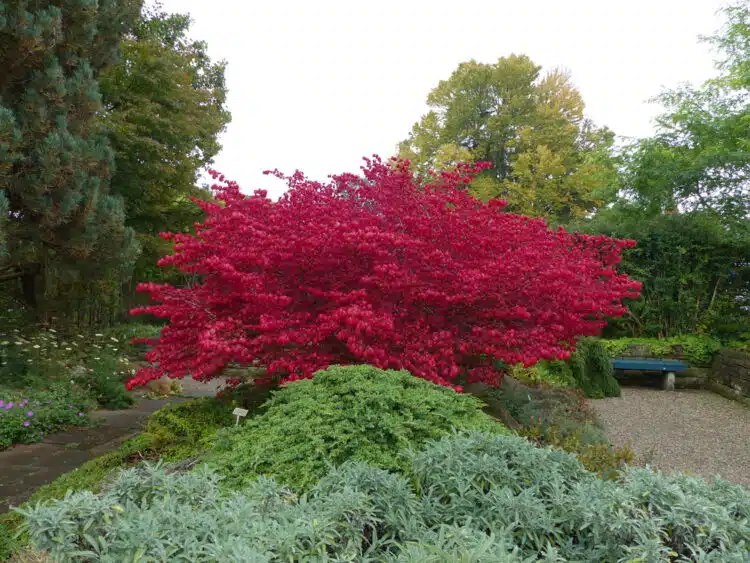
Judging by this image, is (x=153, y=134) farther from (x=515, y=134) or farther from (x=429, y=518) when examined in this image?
(x=515, y=134)

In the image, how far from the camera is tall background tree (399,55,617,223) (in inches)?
695

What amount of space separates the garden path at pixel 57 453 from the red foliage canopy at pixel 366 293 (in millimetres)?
1097

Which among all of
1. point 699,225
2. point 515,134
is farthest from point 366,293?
point 515,134

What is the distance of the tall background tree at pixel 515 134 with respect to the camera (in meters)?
17.6

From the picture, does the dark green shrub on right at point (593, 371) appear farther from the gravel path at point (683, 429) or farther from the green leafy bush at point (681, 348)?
the green leafy bush at point (681, 348)

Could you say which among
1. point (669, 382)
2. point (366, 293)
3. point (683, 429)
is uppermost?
point (366, 293)

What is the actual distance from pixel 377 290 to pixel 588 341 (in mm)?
5110

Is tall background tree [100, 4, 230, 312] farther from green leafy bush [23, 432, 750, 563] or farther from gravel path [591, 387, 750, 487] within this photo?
gravel path [591, 387, 750, 487]

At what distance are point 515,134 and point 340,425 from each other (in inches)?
734

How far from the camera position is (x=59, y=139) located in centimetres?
609

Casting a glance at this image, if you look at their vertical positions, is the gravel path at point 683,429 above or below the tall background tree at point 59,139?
below

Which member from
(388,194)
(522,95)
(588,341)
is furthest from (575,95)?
(388,194)

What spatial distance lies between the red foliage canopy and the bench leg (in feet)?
16.8

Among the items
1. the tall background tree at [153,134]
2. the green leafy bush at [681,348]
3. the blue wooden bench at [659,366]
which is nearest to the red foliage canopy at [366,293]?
the blue wooden bench at [659,366]
